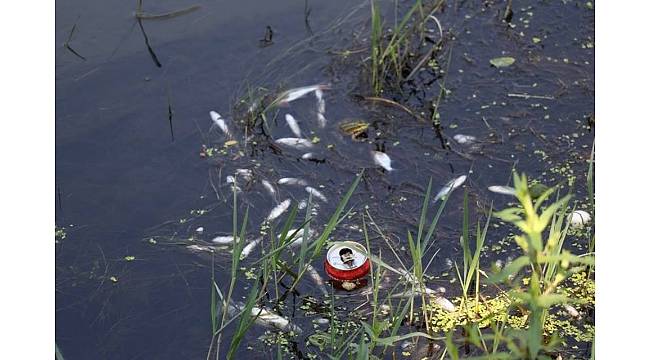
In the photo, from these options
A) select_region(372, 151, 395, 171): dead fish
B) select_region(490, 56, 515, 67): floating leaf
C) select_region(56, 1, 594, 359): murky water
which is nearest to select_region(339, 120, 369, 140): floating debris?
select_region(56, 1, 594, 359): murky water

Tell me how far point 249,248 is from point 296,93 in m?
1.10

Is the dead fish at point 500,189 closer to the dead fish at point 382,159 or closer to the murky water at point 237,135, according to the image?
the murky water at point 237,135

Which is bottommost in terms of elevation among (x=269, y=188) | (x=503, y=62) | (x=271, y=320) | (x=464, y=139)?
(x=271, y=320)

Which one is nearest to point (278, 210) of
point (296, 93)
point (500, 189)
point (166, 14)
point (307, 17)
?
point (296, 93)

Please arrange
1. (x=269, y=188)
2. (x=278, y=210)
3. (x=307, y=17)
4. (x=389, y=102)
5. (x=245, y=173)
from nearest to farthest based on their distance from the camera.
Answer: (x=278, y=210)
(x=269, y=188)
(x=245, y=173)
(x=389, y=102)
(x=307, y=17)

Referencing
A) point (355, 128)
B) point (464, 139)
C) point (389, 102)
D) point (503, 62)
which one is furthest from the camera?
point (503, 62)

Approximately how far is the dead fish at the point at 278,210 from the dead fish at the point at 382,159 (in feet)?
1.61

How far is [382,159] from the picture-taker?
4.39 m

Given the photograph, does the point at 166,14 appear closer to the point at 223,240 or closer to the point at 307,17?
the point at 307,17

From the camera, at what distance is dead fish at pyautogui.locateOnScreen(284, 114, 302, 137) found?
4.56 m

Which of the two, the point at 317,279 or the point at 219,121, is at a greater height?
the point at 219,121

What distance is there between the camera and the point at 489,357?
2020 millimetres
